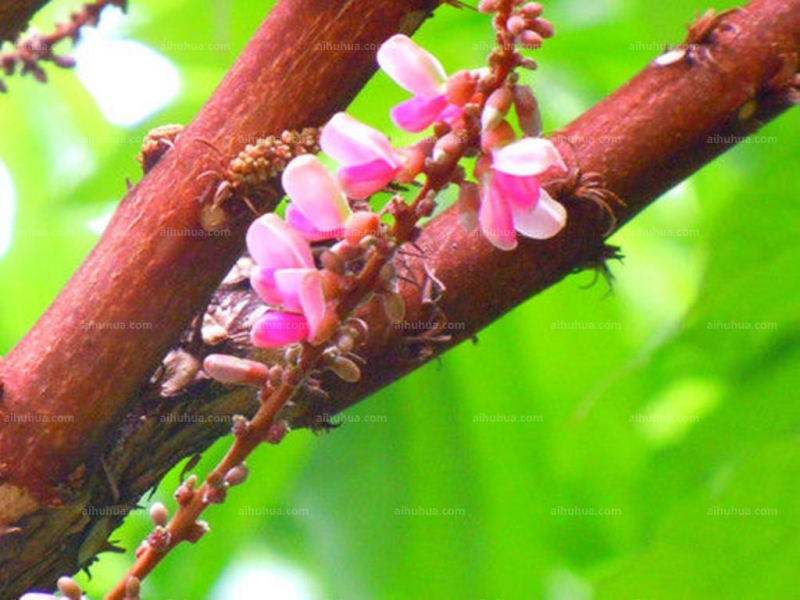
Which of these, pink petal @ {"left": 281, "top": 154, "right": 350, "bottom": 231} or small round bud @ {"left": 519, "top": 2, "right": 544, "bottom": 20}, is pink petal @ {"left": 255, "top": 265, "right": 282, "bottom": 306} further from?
small round bud @ {"left": 519, "top": 2, "right": 544, "bottom": 20}

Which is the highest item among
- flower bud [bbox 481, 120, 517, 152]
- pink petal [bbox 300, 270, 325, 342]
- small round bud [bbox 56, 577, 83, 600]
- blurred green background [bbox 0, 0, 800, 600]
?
flower bud [bbox 481, 120, 517, 152]

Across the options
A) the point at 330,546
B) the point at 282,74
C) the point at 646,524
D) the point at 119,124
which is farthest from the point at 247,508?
the point at 282,74

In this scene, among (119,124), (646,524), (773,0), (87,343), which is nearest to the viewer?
(87,343)

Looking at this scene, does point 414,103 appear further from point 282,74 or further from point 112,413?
point 112,413

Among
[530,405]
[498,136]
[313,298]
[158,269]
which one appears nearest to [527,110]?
[498,136]

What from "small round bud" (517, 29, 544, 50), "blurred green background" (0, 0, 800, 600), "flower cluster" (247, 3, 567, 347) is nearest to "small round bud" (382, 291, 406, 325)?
"flower cluster" (247, 3, 567, 347)

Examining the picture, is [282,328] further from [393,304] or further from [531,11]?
[531,11]

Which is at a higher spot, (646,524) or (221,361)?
(221,361)

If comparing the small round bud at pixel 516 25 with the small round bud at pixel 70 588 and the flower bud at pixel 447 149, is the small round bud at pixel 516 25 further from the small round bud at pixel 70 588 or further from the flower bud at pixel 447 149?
the small round bud at pixel 70 588
